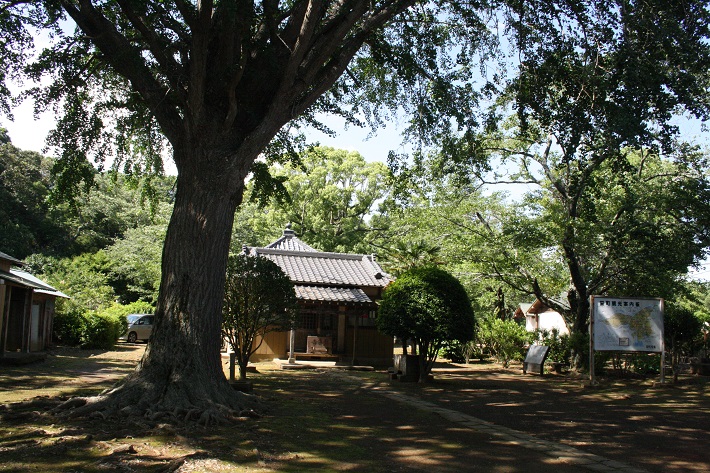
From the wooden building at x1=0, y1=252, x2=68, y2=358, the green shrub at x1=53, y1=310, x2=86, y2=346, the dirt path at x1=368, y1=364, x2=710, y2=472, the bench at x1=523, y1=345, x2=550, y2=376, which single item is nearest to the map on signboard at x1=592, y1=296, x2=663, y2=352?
the dirt path at x1=368, y1=364, x2=710, y2=472

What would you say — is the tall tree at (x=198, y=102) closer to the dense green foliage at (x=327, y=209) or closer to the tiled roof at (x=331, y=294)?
the tiled roof at (x=331, y=294)

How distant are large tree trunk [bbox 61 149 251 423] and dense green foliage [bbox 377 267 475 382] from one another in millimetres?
6869

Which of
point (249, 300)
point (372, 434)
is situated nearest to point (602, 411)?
point (372, 434)

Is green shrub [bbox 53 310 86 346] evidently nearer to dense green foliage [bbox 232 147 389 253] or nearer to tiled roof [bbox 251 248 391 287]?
tiled roof [bbox 251 248 391 287]

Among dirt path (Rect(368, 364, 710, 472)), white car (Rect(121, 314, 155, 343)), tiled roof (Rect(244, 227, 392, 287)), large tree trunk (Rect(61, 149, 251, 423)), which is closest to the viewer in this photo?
dirt path (Rect(368, 364, 710, 472))

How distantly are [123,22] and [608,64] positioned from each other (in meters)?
9.34

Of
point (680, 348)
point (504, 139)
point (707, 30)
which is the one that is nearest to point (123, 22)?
point (707, 30)

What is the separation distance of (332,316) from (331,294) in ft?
7.51

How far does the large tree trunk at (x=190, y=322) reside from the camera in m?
8.08

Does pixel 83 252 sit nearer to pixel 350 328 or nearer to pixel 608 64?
pixel 350 328

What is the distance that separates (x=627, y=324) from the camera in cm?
1611

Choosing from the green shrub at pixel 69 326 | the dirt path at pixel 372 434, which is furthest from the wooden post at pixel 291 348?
the green shrub at pixel 69 326

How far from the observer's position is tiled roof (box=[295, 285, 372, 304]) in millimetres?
21500

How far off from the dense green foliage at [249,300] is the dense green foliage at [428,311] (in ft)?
10.9
